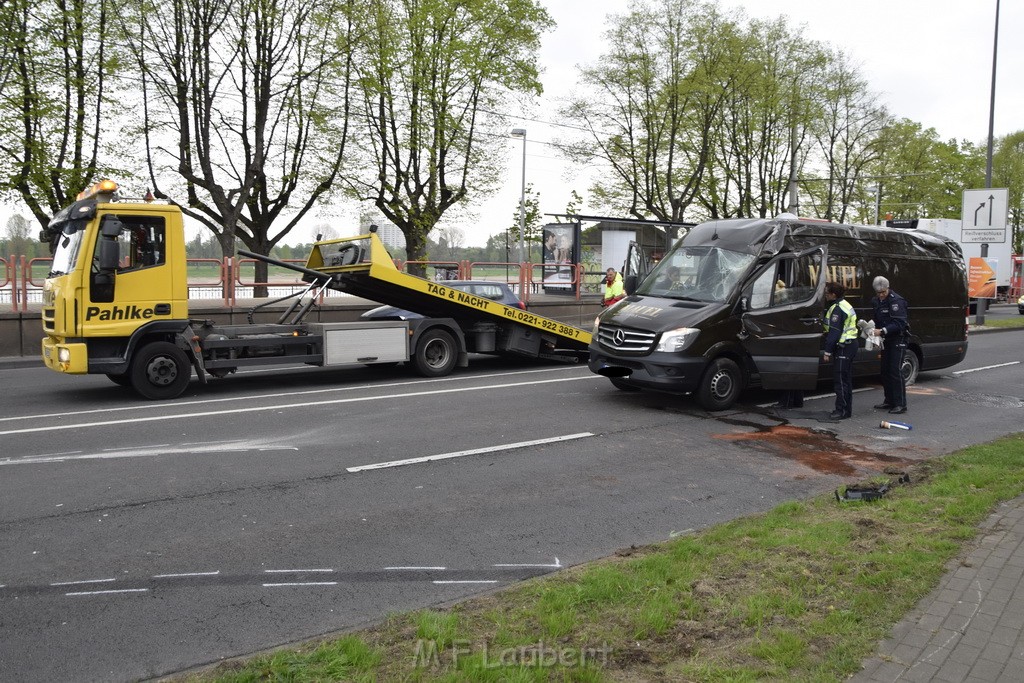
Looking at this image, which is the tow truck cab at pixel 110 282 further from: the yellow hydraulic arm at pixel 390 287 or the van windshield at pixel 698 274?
the van windshield at pixel 698 274

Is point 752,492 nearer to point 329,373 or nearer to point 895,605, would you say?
point 895,605

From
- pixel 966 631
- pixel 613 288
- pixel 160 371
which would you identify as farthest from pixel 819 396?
pixel 160 371

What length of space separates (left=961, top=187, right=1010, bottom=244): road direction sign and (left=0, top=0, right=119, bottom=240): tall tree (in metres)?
23.7

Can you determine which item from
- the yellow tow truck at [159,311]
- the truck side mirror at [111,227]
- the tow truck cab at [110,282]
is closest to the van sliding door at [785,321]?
the yellow tow truck at [159,311]

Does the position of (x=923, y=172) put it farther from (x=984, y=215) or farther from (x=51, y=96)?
(x=51, y=96)

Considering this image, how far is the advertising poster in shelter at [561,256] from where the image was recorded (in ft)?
83.6

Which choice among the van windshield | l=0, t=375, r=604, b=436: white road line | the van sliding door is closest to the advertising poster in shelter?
l=0, t=375, r=604, b=436: white road line

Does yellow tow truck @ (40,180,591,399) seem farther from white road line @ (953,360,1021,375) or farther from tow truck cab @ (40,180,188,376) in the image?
white road line @ (953,360,1021,375)

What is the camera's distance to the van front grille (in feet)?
34.3

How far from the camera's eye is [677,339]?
10234mm

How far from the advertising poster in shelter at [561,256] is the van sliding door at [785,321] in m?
14.3

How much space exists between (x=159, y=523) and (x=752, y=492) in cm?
457

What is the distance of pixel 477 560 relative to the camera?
5.27 m

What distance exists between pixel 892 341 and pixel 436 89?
69.5ft
